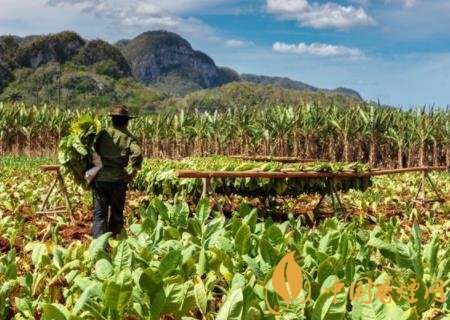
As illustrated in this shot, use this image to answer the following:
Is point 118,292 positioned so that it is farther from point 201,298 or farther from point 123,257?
point 123,257

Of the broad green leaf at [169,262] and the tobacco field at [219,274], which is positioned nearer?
the tobacco field at [219,274]

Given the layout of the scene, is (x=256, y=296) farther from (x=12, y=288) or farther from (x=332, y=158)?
(x=332, y=158)

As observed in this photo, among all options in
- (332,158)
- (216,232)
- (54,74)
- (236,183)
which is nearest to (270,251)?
(216,232)

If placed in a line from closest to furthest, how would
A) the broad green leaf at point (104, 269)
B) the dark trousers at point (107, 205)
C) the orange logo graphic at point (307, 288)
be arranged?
the orange logo graphic at point (307, 288), the broad green leaf at point (104, 269), the dark trousers at point (107, 205)

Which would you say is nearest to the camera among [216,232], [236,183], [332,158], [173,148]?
[216,232]

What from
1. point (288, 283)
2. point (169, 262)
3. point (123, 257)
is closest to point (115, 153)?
point (123, 257)

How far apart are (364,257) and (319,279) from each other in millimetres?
503

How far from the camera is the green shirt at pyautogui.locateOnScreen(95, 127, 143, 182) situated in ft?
23.3

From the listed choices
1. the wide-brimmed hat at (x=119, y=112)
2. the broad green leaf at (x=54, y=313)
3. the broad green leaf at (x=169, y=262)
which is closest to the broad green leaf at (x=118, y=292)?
the broad green leaf at (x=54, y=313)

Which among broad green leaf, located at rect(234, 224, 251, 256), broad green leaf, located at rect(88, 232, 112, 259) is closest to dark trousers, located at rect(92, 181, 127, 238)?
broad green leaf, located at rect(88, 232, 112, 259)

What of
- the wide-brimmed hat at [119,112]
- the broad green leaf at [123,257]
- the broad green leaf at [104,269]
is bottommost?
the broad green leaf at [104,269]

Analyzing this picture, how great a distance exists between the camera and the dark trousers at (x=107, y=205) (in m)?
7.05

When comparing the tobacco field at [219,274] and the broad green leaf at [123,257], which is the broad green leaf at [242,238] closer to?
the tobacco field at [219,274]

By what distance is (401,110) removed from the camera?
28.8m
